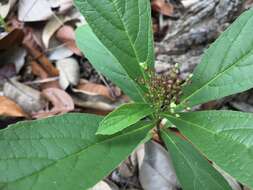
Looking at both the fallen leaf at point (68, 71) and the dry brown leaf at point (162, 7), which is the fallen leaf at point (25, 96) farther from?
the dry brown leaf at point (162, 7)

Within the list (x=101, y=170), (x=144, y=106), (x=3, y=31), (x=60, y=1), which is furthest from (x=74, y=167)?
(x=60, y=1)

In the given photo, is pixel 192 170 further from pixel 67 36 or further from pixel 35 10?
pixel 35 10

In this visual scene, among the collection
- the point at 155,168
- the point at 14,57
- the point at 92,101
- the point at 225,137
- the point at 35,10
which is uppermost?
the point at 35,10

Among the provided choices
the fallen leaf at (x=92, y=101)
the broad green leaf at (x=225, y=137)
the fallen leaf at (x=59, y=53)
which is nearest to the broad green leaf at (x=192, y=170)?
the broad green leaf at (x=225, y=137)

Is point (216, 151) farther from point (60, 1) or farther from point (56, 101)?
point (60, 1)

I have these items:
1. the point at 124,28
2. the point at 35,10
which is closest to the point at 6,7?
the point at 35,10

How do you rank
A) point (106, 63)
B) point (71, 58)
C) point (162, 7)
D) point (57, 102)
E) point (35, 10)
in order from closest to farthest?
point (106, 63), point (57, 102), point (71, 58), point (35, 10), point (162, 7)
